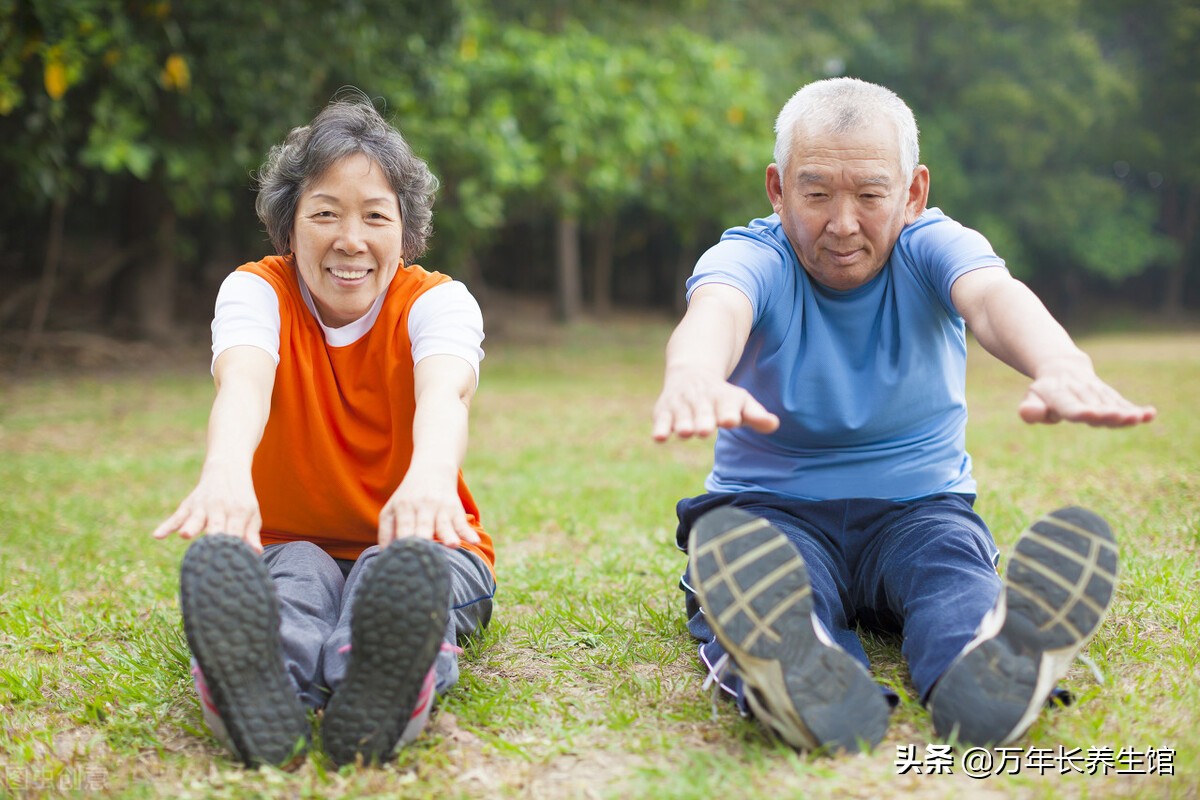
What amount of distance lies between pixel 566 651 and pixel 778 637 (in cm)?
103

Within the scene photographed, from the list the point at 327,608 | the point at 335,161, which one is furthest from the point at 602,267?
the point at 327,608

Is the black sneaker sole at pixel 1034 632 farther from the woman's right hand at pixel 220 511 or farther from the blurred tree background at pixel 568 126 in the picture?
the blurred tree background at pixel 568 126

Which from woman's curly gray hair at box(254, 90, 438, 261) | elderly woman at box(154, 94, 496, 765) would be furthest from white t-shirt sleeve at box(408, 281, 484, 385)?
woman's curly gray hair at box(254, 90, 438, 261)

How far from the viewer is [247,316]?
8.58ft

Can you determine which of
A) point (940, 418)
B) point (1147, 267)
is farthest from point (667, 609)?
point (1147, 267)

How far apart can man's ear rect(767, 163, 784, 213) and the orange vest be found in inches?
35.5

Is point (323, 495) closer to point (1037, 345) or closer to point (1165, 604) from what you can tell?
point (1037, 345)

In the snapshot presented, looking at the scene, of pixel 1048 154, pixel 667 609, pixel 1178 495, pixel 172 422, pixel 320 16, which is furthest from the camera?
pixel 1048 154

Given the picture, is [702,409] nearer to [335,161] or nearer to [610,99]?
[335,161]

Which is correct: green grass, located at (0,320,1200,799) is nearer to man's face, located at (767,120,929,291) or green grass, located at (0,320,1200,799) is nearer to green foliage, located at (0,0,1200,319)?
man's face, located at (767,120,929,291)

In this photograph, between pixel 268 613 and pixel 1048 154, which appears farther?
pixel 1048 154

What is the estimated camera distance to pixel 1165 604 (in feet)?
9.95

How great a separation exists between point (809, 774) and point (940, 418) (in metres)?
1.16

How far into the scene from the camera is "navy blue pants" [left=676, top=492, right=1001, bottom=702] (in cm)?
237
